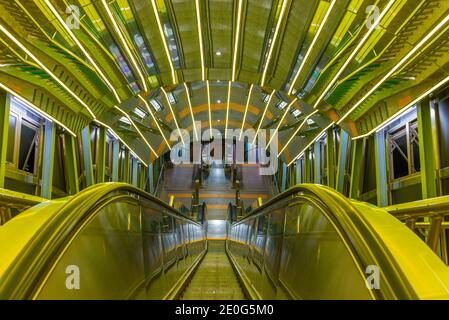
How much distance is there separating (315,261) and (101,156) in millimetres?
11272

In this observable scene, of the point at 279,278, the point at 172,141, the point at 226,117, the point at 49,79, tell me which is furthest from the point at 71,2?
the point at 172,141

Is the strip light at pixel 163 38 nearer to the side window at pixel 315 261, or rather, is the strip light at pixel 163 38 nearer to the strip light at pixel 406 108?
the strip light at pixel 406 108

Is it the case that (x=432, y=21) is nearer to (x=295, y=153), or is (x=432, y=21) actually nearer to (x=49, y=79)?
(x=49, y=79)

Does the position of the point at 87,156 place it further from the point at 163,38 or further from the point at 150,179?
the point at 150,179

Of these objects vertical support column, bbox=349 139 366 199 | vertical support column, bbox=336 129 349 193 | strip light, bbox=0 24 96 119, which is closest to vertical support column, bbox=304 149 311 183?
vertical support column, bbox=336 129 349 193

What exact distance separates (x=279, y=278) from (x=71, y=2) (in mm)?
6309

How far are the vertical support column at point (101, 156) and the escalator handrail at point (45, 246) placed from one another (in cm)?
1051

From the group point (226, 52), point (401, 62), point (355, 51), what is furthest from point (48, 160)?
point (401, 62)

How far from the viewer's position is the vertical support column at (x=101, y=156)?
1265cm

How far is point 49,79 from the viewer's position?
8.19m

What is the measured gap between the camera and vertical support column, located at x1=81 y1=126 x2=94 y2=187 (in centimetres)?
1159

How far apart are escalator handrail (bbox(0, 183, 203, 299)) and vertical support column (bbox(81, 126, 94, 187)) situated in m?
9.51

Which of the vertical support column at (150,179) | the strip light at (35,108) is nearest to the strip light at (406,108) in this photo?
the strip light at (35,108)

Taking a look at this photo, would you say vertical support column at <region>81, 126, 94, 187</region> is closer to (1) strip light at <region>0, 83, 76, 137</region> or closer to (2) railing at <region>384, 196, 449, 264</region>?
(1) strip light at <region>0, 83, 76, 137</region>
